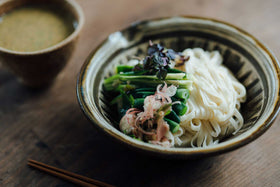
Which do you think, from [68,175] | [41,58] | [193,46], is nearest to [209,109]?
[193,46]

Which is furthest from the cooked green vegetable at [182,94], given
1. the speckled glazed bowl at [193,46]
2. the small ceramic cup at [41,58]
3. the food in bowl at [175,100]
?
the small ceramic cup at [41,58]

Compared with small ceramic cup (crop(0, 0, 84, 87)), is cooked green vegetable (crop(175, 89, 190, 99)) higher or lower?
higher

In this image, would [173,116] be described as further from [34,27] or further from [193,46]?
[34,27]

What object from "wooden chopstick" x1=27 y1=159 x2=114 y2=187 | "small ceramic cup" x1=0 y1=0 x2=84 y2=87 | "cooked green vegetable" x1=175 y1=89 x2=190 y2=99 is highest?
"cooked green vegetable" x1=175 y1=89 x2=190 y2=99

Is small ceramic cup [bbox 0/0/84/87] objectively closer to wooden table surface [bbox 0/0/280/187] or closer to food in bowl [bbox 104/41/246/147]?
wooden table surface [bbox 0/0/280/187]

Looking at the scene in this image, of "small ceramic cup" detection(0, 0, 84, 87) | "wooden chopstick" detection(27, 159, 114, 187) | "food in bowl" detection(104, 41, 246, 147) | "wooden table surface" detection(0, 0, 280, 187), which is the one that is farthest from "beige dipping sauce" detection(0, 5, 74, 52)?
"wooden chopstick" detection(27, 159, 114, 187)

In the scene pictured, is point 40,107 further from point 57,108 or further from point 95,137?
point 95,137
